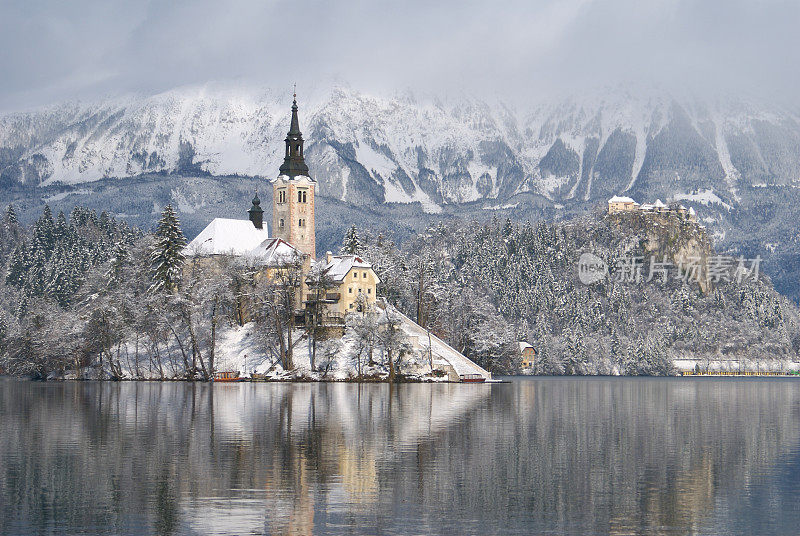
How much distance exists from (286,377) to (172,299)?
1735 centimetres

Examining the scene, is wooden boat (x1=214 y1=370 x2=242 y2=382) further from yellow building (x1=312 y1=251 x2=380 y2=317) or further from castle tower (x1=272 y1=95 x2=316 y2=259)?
castle tower (x1=272 y1=95 x2=316 y2=259)

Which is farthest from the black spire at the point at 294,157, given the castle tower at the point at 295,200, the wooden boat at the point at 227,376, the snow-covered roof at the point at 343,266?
the wooden boat at the point at 227,376

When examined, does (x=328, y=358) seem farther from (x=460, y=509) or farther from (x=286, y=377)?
(x=460, y=509)

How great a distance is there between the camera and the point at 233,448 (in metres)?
51.6

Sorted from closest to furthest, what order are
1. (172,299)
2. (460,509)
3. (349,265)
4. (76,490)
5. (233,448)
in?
Result: (460,509)
(76,490)
(233,448)
(172,299)
(349,265)

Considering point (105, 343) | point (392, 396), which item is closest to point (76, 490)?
point (392, 396)

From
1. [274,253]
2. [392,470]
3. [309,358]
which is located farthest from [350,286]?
[392,470]

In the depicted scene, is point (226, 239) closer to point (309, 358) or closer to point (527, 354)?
point (309, 358)

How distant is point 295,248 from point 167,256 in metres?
26.5

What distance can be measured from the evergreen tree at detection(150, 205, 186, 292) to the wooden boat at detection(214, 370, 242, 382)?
48.7ft

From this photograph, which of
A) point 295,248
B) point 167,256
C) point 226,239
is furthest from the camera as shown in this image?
point 226,239

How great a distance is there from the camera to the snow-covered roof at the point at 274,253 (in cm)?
14888

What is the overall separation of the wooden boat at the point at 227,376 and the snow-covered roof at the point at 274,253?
16.8 meters

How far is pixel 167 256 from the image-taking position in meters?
144
